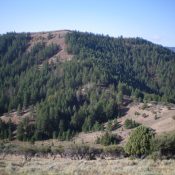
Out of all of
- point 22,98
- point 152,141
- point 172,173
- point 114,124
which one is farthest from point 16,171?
point 22,98

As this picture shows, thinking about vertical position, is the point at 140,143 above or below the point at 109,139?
above

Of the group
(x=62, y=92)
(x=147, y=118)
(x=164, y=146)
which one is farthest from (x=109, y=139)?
(x=62, y=92)

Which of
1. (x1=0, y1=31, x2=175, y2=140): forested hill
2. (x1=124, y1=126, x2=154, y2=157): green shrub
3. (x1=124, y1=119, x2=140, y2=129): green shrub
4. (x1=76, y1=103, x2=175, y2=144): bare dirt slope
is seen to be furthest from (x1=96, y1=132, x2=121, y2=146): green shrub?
(x1=124, y1=126, x2=154, y2=157): green shrub

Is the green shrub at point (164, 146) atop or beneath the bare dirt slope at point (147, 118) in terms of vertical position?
atop

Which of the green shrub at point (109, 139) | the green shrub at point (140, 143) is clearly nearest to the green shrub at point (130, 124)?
the green shrub at point (109, 139)

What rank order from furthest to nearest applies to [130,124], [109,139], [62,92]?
[62,92] < [130,124] < [109,139]

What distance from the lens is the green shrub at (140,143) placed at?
43125mm

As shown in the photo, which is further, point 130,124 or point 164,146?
point 130,124

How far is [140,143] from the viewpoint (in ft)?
143

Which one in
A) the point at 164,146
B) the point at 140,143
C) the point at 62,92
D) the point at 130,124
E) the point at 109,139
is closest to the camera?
the point at 164,146

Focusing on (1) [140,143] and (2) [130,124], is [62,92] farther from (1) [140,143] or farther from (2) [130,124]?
(1) [140,143]

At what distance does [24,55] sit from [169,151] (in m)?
165

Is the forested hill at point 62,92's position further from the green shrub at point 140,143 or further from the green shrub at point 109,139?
the green shrub at point 140,143

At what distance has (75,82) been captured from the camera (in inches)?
5527
